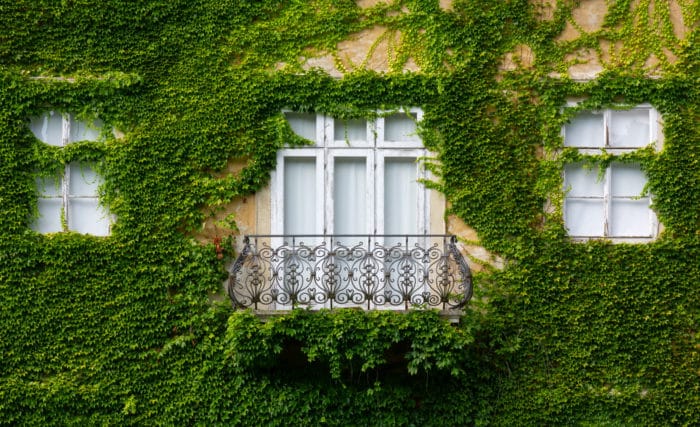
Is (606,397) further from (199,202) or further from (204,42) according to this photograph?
(204,42)

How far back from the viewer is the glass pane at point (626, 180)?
10961mm

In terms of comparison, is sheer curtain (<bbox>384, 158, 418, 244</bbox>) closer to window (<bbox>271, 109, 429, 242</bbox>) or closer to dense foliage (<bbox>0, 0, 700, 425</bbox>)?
window (<bbox>271, 109, 429, 242</bbox>)

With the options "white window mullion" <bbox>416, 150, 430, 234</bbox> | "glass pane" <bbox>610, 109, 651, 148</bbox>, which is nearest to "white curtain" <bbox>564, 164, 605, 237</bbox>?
"glass pane" <bbox>610, 109, 651, 148</bbox>

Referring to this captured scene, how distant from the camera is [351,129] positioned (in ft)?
36.2

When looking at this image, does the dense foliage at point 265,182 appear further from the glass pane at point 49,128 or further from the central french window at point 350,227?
the central french window at point 350,227

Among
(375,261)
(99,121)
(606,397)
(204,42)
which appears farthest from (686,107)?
(99,121)

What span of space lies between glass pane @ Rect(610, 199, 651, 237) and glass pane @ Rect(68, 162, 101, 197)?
687cm

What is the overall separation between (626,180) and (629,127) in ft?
2.35

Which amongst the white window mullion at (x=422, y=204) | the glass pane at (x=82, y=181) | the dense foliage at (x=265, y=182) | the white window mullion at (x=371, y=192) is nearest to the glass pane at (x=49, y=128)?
the dense foliage at (x=265, y=182)

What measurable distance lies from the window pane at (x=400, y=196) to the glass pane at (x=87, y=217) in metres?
3.73

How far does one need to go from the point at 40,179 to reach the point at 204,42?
2.83m

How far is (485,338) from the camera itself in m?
10.5

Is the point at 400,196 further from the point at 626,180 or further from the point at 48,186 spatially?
the point at 48,186

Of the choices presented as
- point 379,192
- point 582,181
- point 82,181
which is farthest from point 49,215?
point 582,181
